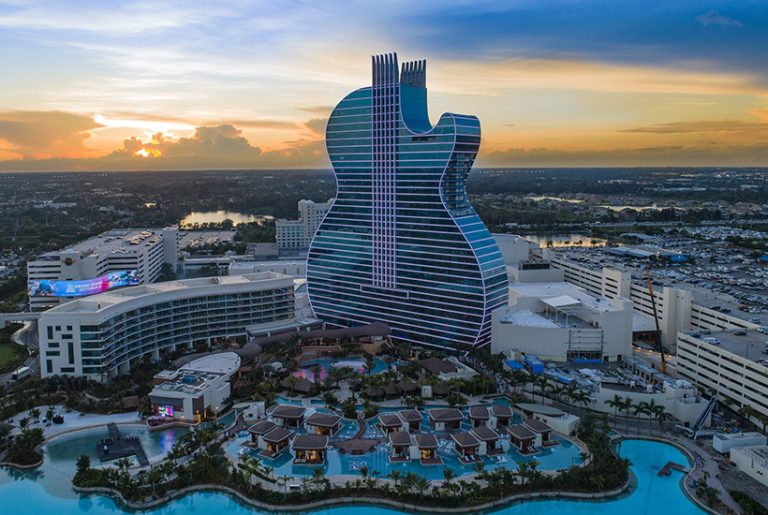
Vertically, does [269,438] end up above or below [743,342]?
below

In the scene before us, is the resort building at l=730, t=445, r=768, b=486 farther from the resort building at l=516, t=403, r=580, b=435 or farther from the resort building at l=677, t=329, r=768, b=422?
the resort building at l=516, t=403, r=580, b=435

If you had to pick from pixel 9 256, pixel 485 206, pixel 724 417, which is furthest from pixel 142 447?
pixel 485 206

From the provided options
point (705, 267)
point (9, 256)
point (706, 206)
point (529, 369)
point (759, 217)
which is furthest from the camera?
point (706, 206)

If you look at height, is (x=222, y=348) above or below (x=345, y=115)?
below

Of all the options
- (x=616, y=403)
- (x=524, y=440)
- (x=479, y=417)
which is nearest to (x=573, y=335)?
(x=616, y=403)

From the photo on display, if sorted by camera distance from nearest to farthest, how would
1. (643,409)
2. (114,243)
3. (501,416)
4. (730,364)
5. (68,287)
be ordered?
(501,416), (643,409), (730,364), (68,287), (114,243)

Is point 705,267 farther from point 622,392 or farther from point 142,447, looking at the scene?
point 142,447

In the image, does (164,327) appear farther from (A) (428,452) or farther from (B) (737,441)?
(B) (737,441)

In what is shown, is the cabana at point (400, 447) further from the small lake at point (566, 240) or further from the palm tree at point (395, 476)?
the small lake at point (566, 240)
